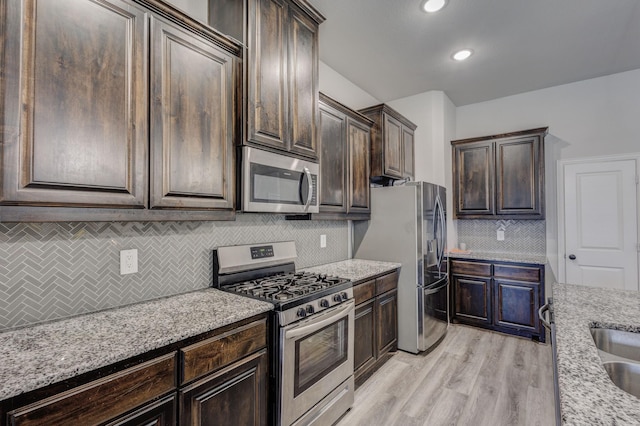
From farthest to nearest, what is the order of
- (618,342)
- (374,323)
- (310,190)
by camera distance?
(374,323), (310,190), (618,342)

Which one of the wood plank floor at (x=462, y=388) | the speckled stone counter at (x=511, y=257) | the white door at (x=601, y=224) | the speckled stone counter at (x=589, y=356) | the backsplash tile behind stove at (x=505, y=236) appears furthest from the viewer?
the backsplash tile behind stove at (x=505, y=236)

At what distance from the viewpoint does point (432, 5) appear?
94.6 inches

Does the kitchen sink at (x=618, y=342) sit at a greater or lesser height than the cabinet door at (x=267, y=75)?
lesser

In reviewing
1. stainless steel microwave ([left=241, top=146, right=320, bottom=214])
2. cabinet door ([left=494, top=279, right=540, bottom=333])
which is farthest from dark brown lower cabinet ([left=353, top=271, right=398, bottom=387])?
cabinet door ([left=494, top=279, right=540, bottom=333])

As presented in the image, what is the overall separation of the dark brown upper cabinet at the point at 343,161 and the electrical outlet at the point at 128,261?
4.56ft

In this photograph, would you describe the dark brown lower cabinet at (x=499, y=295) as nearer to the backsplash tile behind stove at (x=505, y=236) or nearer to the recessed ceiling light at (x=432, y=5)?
the backsplash tile behind stove at (x=505, y=236)

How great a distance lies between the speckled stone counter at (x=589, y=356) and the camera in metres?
0.71

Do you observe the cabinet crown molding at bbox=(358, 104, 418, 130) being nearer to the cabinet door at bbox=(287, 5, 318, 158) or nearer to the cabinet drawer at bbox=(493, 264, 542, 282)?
the cabinet door at bbox=(287, 5, 318, 158)

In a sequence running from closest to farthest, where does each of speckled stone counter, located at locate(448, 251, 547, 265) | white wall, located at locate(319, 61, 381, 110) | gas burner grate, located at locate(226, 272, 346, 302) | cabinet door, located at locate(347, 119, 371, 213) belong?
gas burner grate, located at locate(226, 272, 346, 302), cabinet door, located at locate(347, 119, 371, 213), white wall, located at locate(319, 61, 381, 110), speckled stone counter, located at locate(448, 251, 547, 265)

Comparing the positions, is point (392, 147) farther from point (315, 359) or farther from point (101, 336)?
point (101, 336)

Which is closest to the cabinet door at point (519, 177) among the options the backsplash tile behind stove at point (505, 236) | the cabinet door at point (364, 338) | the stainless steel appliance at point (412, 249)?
the backsplash tile behind stove at point (505, 236)

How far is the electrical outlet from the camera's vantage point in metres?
1.62

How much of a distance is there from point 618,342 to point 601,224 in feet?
10.4

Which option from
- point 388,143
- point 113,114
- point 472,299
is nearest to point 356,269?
point 388,143
